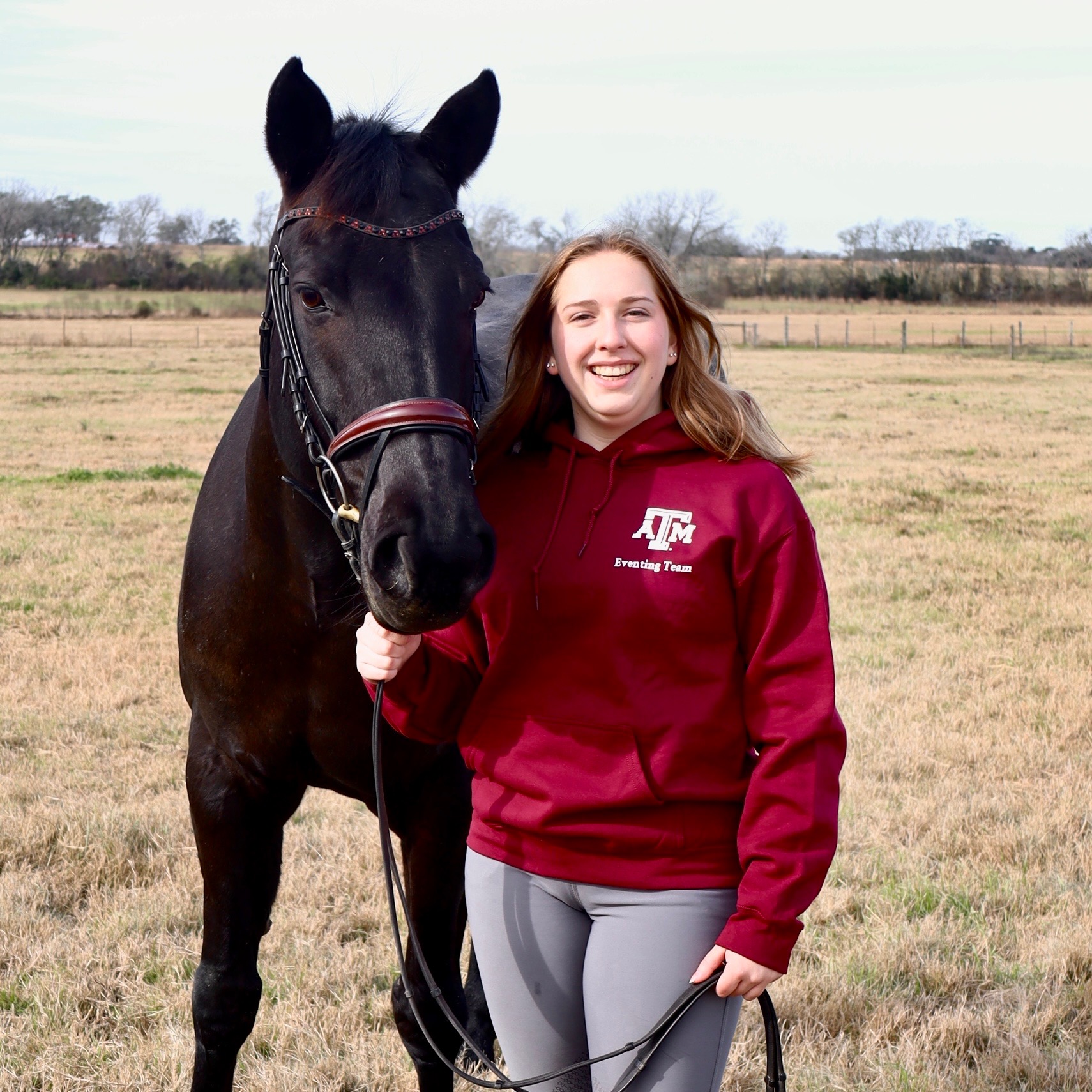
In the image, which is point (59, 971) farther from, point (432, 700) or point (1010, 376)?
point (1010, 376)

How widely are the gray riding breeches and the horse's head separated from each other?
52cm

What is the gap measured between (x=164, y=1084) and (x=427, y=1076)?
690 millimetres

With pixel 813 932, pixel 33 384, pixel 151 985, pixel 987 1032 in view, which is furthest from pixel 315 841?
pixel 33 384

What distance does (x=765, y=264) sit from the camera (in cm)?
6094

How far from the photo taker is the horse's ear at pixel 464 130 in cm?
222

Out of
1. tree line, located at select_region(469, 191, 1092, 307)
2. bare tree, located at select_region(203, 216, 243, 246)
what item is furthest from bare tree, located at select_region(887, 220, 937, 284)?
bare tree, located at select_region(203, 216, 243, 246)

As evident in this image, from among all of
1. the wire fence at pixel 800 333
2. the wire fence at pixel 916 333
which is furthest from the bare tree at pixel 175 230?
the wire fence at pixel 916 333

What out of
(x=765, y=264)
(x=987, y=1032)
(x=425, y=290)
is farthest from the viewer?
(x=765, y=264)

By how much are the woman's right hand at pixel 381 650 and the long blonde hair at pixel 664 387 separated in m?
0.40

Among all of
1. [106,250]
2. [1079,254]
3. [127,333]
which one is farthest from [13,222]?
[1079,254]

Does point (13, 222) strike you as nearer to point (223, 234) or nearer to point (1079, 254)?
point (223, 234)

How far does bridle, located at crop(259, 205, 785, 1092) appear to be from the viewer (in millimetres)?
1720

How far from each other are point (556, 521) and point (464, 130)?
0.90 m

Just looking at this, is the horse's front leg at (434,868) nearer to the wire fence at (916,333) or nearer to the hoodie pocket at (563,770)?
the hoodie pocket at (563,770)
